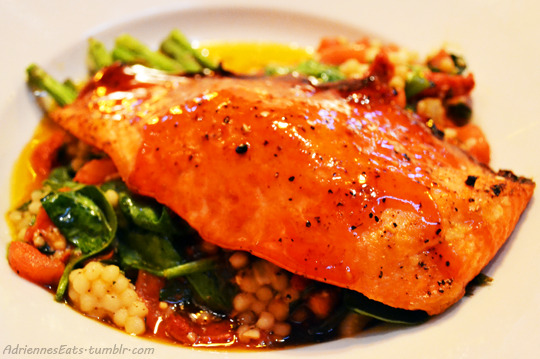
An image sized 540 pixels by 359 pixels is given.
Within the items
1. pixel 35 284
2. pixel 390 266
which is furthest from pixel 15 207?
pixel 390 266

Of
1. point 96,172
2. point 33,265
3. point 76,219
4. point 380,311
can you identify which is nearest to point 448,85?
point 380,311

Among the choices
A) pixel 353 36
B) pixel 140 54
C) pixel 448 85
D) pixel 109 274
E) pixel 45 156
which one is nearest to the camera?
pixel 109 274

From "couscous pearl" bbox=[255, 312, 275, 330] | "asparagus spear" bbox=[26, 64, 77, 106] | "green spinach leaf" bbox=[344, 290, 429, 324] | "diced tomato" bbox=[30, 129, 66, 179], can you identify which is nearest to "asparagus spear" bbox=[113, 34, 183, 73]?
"asparagus spear" bbox=[26, 64, 77, 106]

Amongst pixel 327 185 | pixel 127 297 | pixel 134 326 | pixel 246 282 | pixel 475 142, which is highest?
pixel 475 142

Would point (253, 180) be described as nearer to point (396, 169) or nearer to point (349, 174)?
point (349, 174)

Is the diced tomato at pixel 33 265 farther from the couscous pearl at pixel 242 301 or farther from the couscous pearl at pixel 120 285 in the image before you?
the couscous pearl at pixel 242 301

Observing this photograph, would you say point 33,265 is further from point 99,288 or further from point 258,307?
point 258,307

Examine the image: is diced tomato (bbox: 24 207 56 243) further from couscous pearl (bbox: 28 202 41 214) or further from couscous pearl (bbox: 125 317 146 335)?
couscous pearl (bbox: 125 317 146 335)
